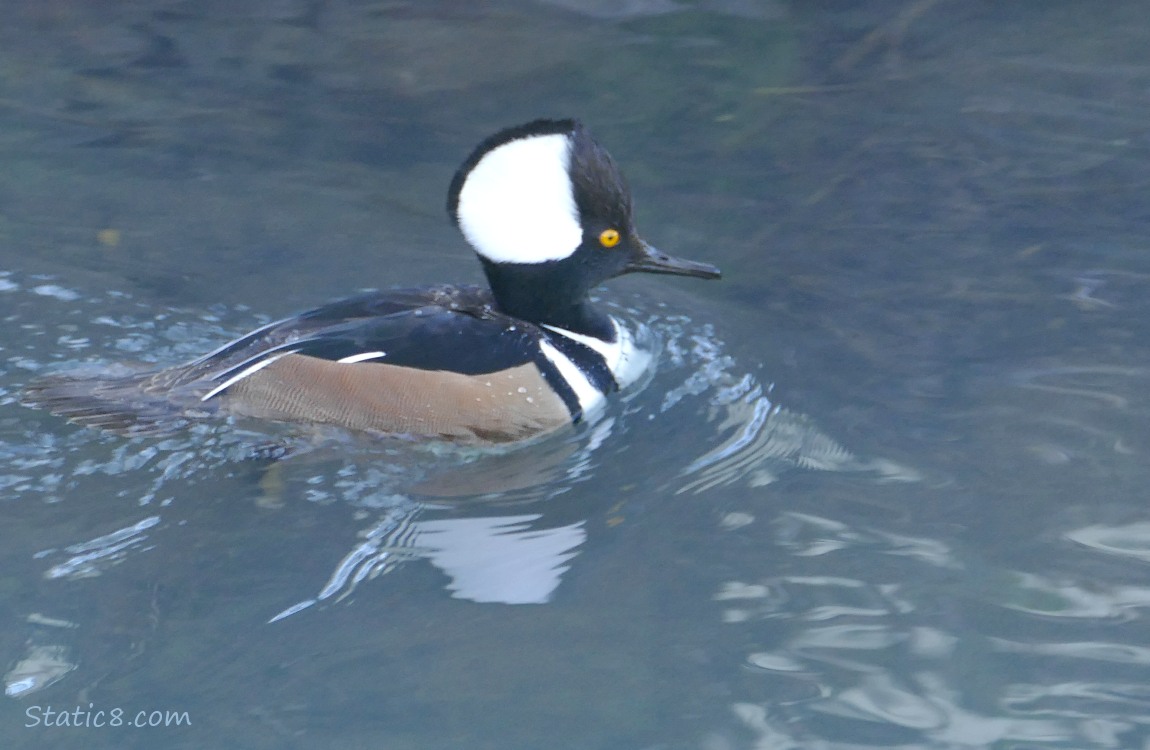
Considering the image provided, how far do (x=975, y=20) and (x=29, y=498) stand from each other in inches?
249

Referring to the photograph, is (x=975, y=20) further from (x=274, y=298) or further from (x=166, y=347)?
(x=166, y=347)

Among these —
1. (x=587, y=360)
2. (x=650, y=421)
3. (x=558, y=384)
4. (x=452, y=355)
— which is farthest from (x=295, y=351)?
(x=650, y=421)

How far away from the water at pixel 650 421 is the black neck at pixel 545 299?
33cm

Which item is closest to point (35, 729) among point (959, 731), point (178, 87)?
point (959, 731)

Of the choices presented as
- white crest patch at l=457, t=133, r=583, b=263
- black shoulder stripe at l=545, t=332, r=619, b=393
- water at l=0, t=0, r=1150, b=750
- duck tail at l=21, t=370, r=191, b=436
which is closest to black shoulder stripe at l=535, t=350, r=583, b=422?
black shoulder stripe at l=545, t=332, r=619, b=393

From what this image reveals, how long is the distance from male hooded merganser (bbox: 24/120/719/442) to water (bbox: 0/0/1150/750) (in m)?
0.12

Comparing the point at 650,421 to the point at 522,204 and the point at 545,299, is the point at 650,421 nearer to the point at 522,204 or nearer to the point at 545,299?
the point at 545,299

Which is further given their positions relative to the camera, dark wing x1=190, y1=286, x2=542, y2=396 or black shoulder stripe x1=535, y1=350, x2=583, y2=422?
black shoulder stripe x1=535, y1=350, x2=583, y2=422

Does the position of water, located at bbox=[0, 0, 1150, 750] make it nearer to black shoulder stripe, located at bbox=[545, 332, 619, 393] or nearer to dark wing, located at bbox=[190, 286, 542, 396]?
black shoulder stripe, located at bbox=[545, 332, 619, 393]

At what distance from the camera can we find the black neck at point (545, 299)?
470 cm

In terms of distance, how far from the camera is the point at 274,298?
5.50 m

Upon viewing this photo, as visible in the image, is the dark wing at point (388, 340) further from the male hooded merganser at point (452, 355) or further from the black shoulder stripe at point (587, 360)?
the black shoulder stripe at point (587, 360)

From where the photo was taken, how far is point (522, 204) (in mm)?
4477

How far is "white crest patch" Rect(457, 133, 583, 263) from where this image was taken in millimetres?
4375
